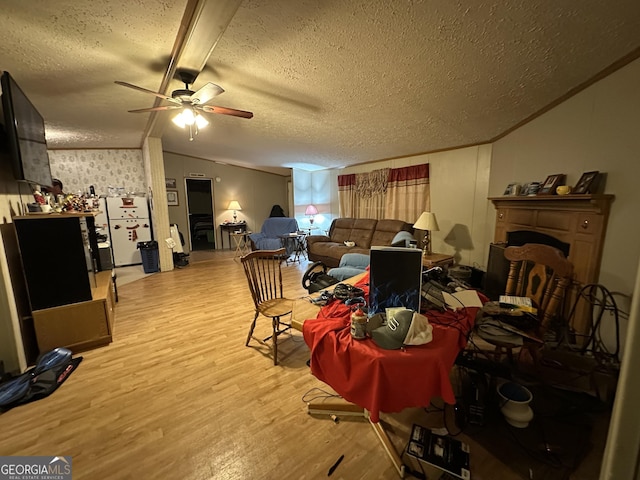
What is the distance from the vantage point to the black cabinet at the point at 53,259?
2180 millimetres

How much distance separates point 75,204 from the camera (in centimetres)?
305

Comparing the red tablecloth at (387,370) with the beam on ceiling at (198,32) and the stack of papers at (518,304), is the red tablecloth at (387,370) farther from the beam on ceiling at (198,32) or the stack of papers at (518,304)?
the beam on ceiling at (198,32)

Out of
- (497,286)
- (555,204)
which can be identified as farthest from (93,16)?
(497,286)

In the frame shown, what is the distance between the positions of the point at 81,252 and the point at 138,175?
4.46 meters

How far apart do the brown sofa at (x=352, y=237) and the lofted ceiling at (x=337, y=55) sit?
6.00 feet

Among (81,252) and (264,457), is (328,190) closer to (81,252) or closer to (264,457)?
(81,252)

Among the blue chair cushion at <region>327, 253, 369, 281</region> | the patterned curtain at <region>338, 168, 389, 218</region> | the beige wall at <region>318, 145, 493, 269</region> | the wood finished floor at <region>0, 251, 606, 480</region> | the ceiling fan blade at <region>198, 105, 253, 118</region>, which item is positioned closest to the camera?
the wood finished floor at <region>0, 251, 606, 480</region>

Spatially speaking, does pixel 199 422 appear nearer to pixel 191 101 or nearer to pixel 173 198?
pixel 191 101

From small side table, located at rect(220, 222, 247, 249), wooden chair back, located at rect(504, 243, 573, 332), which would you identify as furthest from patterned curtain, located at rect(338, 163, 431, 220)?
small side table, located at rect(220, 222, 247, 249)

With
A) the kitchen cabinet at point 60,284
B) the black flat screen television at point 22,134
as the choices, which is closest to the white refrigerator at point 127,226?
the black flat screen television at point 22,134

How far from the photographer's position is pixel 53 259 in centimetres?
228

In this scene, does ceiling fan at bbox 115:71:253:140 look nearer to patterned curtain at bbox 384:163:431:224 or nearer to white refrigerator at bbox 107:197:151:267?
patterned curtain at bbox 384:163:431:224

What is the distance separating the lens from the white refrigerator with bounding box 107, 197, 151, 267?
5441 millimetres

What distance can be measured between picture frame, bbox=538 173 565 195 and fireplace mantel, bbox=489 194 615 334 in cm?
7
